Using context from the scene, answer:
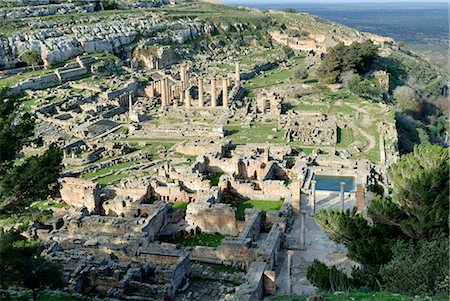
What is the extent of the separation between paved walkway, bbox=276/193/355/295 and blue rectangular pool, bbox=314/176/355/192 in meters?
5.12

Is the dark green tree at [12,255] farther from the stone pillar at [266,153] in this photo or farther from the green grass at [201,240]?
the stone pillar at [266,153]

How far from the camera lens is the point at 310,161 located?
35.8 meters

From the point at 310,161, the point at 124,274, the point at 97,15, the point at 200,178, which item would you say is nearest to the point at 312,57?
the point at 97,15

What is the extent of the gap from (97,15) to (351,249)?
88.3 m

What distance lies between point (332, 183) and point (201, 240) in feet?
36.0

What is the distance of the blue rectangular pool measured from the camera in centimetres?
3152

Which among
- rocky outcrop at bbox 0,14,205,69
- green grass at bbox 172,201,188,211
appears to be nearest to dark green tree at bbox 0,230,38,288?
green grass at bbox 172,201,188,211

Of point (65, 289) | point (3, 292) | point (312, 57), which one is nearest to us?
point (3, 292)

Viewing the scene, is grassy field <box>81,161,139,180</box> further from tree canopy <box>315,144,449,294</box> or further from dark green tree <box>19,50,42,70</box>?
dark green tree <box>19,50,42,70</box>

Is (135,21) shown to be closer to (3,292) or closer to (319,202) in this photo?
(319,202)

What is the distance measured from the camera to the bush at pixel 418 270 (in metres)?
14.7

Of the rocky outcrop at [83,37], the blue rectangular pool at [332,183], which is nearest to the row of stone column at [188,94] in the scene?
the rocky outcrop at [83,37]

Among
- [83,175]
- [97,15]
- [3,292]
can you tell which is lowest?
Answer: [83,175]

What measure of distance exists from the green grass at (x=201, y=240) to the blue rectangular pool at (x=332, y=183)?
8816 mm
